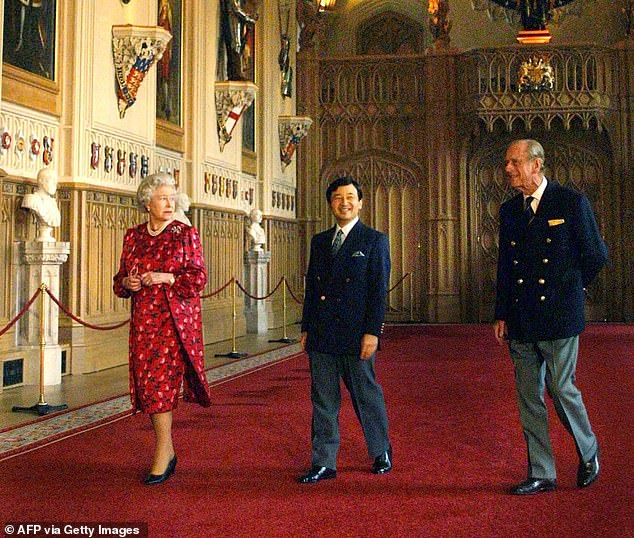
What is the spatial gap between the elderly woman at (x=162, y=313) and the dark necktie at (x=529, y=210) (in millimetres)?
1688

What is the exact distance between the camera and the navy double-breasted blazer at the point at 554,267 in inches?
166

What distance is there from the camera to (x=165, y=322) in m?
4.43

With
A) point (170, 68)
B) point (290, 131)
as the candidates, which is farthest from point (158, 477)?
point (290, 131)

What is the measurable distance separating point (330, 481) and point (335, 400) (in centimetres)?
43

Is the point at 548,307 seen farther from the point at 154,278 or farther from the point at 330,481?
the point at 154,278

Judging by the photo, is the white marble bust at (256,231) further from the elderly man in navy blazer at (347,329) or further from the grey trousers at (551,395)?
the grey trousers at (551,395)

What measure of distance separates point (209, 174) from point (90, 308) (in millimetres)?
3909

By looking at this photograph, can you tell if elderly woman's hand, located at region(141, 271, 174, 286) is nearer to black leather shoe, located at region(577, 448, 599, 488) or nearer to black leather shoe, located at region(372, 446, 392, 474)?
black leather shoe, located at region(372, 446, 392, 474)

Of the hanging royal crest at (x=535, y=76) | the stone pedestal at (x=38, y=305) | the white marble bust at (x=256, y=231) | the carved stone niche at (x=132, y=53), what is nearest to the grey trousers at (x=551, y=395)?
the stone pedestal at (x=38, y=305)

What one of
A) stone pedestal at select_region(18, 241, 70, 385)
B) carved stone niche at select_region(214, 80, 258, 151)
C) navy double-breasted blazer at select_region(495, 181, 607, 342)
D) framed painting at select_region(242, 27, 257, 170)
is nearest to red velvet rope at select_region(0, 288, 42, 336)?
stone pedestal at select_region(18, 241, 70, 385)

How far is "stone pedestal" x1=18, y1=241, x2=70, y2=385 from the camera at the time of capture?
317 inches

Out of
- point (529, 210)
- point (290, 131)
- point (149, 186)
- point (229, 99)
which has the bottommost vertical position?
point (529, 210)

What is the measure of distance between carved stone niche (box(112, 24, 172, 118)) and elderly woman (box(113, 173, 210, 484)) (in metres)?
5.57

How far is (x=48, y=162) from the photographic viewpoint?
342 inches
